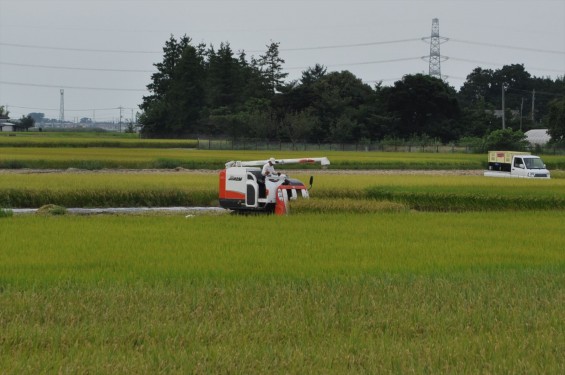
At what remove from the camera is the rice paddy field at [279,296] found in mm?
6215

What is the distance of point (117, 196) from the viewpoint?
2366 cm

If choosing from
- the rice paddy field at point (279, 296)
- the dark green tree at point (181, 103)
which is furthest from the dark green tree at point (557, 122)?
the rice paddy field at point (279, 296)

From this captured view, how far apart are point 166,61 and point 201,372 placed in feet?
324

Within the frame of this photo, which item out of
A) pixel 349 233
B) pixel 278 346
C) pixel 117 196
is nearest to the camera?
pixel 278 346

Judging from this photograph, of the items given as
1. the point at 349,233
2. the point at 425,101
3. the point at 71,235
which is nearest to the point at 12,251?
the point at 71,235

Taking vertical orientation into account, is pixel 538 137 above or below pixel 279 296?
above

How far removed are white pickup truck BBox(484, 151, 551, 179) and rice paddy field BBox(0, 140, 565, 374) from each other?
822 inches

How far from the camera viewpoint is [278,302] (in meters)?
8.13

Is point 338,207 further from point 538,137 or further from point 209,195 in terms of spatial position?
point 538,137

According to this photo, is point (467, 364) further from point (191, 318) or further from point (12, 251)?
point (12, 251)

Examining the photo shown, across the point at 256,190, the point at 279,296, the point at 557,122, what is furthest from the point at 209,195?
the point at 557,122

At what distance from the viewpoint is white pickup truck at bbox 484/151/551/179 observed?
3612cm

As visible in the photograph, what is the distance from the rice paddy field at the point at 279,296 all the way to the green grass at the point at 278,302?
0.02 m

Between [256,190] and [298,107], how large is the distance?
6309cm
